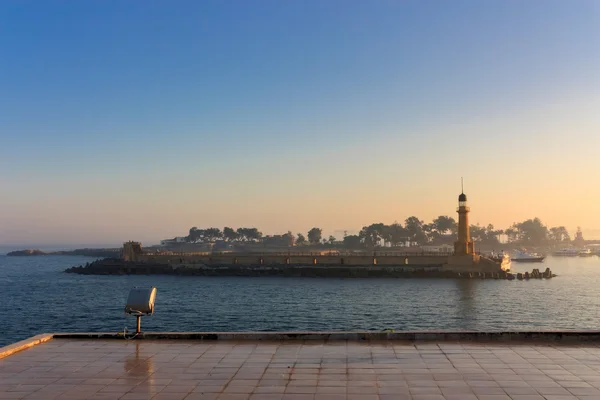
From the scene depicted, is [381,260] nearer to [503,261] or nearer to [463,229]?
[463,229]

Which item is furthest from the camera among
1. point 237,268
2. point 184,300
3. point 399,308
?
point 237,268

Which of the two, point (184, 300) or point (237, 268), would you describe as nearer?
point (184, 300)

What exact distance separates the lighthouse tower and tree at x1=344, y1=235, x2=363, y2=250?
113 metres

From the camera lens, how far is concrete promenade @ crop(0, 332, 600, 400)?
21.8ft


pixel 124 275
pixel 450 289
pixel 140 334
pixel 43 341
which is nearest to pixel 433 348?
pixel 140 334

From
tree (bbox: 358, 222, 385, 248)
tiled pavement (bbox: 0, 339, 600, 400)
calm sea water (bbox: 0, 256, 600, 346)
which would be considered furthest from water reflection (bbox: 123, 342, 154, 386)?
tree (bbox: 358, 222, 385, 248)

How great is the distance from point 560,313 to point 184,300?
27.2 metres

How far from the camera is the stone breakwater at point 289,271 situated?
6326 cm

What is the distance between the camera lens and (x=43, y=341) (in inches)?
394

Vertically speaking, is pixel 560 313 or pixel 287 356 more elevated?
pixel 287 356

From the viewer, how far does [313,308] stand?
35250 millimetres

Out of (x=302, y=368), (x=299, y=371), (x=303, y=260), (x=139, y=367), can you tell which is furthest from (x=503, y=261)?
(x=139, y=367)

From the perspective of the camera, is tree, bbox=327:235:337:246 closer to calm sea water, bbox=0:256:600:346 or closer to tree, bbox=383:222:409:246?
tree, bbox=383:222:409:246

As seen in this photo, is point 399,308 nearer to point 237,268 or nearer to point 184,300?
point 184,300
